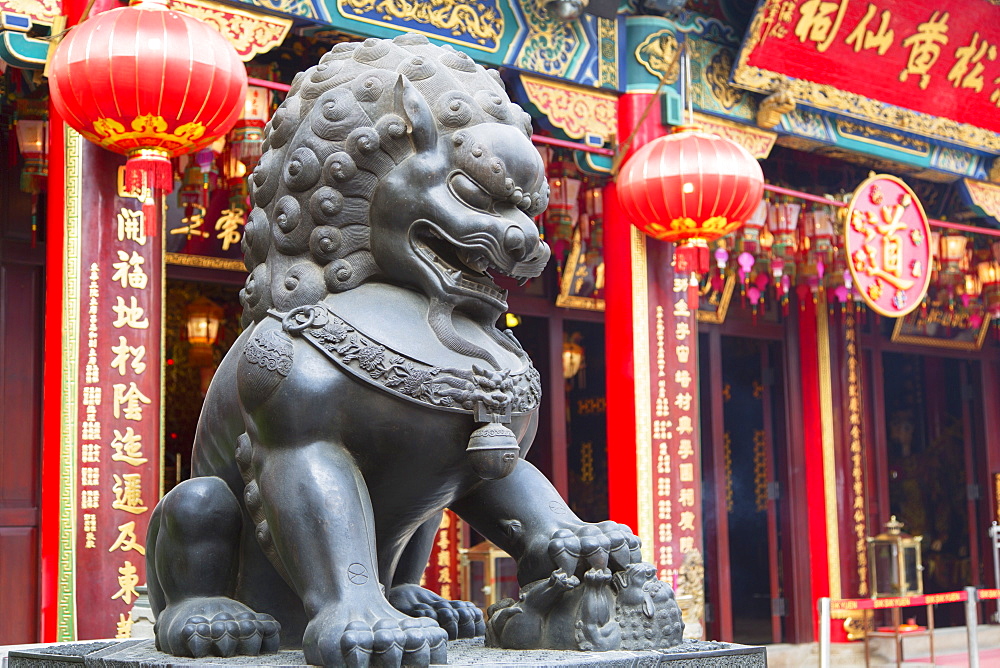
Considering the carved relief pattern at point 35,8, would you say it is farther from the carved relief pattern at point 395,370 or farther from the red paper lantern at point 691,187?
the carved relief pattern at point 395,370

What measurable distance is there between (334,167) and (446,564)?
5.21 m

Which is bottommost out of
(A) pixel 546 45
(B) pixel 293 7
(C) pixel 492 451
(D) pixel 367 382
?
(C) pixel 492 451

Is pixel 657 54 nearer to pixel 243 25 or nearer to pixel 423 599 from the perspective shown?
pixel 243 25

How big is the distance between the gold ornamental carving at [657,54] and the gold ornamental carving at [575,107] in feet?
0.77

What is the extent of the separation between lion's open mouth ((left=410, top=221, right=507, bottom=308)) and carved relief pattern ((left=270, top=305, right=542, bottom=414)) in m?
0.15

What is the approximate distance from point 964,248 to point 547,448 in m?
2.93

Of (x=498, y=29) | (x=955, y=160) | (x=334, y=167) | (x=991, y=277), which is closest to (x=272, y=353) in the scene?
(x=334, y=167)

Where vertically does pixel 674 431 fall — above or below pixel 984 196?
below

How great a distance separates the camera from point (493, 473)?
5.85 ft

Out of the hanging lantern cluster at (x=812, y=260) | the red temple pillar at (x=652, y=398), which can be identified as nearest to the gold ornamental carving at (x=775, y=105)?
the hanging lantern cluster at (x=812, y=260)

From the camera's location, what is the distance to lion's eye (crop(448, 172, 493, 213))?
184cm

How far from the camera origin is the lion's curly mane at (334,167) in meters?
1.85

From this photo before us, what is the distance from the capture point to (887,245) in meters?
6.42

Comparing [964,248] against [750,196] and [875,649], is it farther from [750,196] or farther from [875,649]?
[750,196]
